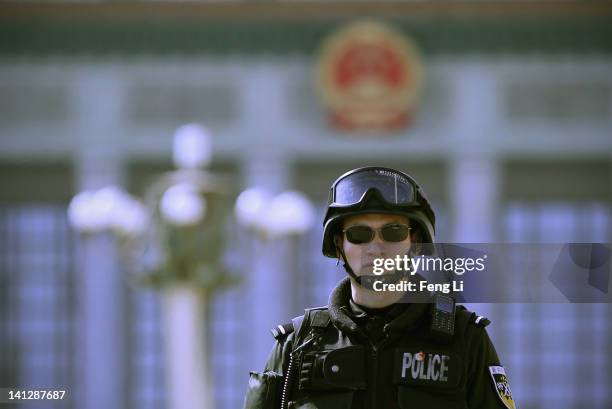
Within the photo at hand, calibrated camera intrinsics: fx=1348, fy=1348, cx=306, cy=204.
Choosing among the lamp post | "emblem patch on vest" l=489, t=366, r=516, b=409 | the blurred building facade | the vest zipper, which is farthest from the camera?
the blurred building facade

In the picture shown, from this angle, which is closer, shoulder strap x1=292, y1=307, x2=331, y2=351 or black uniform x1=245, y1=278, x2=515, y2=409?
black uniform x1=245, y1=278, x2=515, y2=409

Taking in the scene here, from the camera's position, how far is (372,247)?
134 inches

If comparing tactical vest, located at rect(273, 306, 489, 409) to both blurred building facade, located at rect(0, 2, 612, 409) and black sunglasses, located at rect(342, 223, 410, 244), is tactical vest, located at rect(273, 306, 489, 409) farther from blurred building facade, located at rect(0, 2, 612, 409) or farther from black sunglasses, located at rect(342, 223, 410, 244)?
blurred building facade, located at rect(0, 2, 612, 409)

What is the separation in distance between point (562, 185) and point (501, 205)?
70.3 inches

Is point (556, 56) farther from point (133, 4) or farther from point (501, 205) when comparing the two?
point (133, 4)

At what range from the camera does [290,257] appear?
122 feet

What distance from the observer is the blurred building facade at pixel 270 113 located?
36656 mm

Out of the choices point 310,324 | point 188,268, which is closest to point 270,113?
point 188,268

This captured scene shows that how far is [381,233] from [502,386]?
1.59ft

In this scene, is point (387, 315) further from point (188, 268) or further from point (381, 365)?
point (188, 268)

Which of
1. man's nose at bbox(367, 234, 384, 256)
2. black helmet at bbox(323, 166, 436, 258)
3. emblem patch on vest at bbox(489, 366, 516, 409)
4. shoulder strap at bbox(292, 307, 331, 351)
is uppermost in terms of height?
black helmet at bbox(323, 166, 436, 258)

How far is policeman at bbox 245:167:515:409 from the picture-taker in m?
3.37

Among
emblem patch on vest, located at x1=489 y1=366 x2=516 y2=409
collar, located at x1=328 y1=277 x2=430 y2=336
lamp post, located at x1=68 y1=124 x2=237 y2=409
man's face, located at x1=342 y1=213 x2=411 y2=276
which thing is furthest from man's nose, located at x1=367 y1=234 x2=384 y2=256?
lamp post, located at x1=68 y1=124 x2=237 y2=409

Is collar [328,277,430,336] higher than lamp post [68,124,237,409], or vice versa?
lamp post [68,124,237,409]
